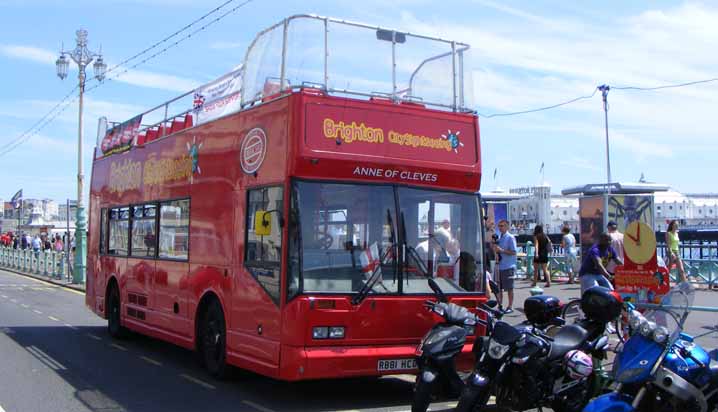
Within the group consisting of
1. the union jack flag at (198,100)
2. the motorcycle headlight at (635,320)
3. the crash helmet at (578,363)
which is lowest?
the crash helmet at (578,363)

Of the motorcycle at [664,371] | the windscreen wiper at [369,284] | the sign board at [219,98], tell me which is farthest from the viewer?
the sign board at [219,98]

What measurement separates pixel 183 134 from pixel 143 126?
2349 millimetres

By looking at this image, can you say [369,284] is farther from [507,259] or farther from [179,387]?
[507,259]

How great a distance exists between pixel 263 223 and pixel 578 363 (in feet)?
11.1

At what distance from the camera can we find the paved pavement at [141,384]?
8344 mm

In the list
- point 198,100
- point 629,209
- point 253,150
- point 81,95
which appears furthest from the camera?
point 81,95

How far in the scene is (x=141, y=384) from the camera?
951 cm

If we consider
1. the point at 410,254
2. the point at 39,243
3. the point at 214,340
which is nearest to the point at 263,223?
the point at 410,254

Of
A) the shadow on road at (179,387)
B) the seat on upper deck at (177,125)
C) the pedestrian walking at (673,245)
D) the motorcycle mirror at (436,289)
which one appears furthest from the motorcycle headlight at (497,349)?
the pedestrian walking at (673,245)

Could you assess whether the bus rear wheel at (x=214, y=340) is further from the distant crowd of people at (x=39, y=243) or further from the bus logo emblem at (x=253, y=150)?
the distant crowd of people at (x=39, y=243)

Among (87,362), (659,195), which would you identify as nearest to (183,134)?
(87,362)

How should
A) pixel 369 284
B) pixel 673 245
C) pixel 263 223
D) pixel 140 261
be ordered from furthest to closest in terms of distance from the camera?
1. pixel 673 245
2. pixel 140 261
3. pixel 263 223
4. pixel 369 284

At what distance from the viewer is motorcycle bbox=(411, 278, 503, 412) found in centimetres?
704

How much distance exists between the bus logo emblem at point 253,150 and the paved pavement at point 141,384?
2.51 meters
